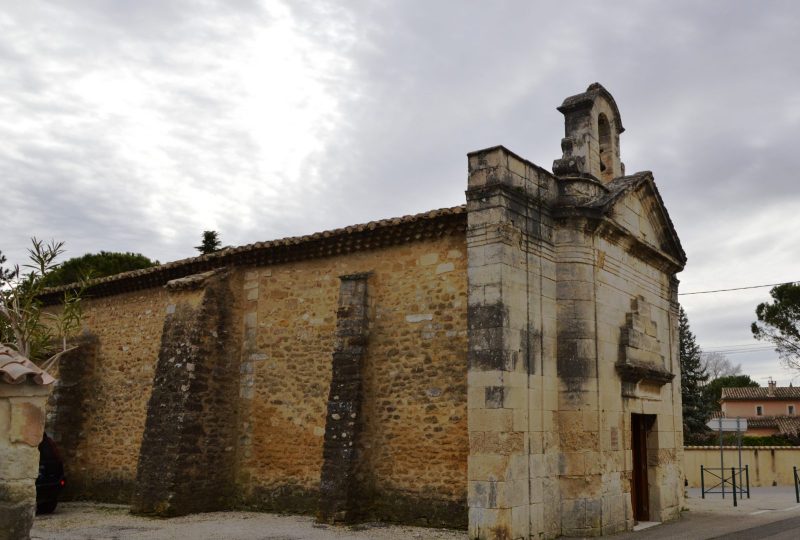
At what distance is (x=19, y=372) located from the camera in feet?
15.9

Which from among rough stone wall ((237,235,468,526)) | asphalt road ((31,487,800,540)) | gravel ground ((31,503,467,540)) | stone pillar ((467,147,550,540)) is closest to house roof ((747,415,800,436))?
asphalt road ((31,487,800,540))

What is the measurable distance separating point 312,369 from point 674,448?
688cm

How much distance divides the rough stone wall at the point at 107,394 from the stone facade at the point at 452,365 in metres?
0.15

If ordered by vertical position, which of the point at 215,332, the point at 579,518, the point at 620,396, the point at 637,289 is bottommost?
the point at 579,518

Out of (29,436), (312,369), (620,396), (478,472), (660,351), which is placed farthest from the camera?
(660,351)

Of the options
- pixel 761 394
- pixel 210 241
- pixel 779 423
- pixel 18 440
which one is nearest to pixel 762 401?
pixel 761 394

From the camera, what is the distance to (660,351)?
13.3 m

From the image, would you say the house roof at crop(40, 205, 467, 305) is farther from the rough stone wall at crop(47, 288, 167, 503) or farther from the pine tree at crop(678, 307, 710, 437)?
the pine tree at crop(678, 307, 710, 437)

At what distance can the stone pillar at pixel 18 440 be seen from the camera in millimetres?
4824

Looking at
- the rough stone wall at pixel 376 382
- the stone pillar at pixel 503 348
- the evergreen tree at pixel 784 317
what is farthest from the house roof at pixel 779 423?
the rough stone wall at pixel 376 382

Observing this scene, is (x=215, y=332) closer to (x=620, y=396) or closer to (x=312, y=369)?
(x=312, y=369)

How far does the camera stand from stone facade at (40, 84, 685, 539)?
9.97 metres

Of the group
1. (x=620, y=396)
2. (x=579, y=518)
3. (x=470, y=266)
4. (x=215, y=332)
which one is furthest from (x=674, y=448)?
(x=215, y=332)

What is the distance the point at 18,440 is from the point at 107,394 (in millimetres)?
11180
